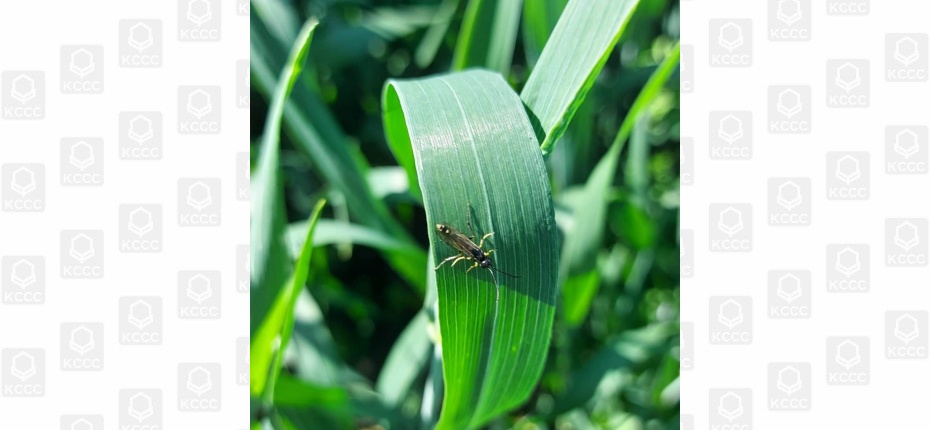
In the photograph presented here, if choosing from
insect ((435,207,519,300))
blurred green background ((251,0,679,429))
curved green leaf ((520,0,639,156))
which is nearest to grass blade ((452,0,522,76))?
blurred green background ((251,0,679,429))

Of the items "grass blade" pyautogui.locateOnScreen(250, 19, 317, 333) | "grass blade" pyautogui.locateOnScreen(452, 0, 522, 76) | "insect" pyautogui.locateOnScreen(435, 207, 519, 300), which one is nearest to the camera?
"insect" pyautogui.locateOnScreen(435, 207, 519, 300)

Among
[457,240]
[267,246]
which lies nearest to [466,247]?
[457,240]

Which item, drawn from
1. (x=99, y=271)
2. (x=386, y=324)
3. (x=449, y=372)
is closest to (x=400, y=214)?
(x=386, y=324)

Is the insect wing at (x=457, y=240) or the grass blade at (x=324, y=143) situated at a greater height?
the grass blade at (x=324, y=143)

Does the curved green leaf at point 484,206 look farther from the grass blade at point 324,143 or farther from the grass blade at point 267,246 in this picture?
the grass blade at point 324,143

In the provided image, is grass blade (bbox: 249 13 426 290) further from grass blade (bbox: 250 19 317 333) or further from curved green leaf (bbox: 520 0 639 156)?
curved green leaf (bbox: 520 0 639 156)

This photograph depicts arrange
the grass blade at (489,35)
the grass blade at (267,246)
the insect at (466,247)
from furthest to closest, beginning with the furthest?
1. the grass blade at (489,35)
2. the grass blade at (267,246)
3. the insect at (466,247)

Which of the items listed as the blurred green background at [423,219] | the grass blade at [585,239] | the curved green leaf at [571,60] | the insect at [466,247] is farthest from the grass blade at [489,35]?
the insect at [466,247]

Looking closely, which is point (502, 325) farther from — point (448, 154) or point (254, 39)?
point (254, 39)

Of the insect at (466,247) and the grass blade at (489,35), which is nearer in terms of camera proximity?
the insect at (466,247)
